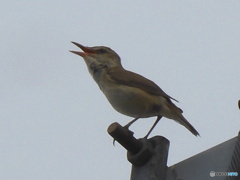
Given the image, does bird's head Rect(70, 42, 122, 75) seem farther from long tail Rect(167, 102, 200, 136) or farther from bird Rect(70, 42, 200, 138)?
long tail Rect(167, 102, 200, 136)

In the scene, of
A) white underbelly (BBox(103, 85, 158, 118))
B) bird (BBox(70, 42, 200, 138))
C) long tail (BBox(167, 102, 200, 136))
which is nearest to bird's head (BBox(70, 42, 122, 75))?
bird (BBox(70, 42, 200, 138))

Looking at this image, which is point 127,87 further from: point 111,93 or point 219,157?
point 219,157

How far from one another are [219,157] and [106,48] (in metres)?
3.64

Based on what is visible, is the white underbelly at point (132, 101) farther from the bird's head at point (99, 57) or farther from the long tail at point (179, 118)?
the bird's head at point (99, 57)

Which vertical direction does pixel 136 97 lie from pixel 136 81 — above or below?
below

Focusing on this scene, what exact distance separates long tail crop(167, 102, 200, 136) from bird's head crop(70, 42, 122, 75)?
41.5 inches

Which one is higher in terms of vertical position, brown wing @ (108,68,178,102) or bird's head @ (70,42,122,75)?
bird's head @ (70,42,122,75)

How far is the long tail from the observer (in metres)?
4.96

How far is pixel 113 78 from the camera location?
5.70m

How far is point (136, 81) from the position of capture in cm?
561

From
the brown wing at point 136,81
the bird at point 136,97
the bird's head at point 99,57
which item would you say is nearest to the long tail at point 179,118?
the bird at point 136,97

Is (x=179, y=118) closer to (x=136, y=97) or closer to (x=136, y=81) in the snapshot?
(x=136, y=97)

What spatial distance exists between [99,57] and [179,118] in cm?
142

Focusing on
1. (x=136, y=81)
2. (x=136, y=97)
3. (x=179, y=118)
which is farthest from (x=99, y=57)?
(x=179, y=118)
